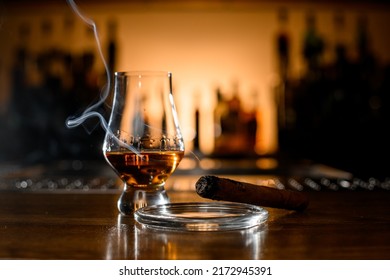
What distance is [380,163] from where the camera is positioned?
2.54 metres

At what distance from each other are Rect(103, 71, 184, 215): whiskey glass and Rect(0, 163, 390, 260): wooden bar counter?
0.04m

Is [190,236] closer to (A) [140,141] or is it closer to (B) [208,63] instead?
(A) [140,141]

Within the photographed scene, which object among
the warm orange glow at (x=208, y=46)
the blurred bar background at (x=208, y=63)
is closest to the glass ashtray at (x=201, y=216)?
the blurred bar background at (x=208, y=63)

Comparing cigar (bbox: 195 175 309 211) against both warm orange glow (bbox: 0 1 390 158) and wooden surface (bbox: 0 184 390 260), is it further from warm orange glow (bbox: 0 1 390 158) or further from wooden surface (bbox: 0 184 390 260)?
warm orange glow (bbox: 0 1 390 158)

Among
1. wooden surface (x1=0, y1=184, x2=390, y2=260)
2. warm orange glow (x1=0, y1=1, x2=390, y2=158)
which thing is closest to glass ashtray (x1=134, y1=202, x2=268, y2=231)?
wooden surface (x1=0, y1=184, x2=390, y2=260)

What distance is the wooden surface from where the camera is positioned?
496mm

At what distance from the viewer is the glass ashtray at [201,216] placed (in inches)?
23.4

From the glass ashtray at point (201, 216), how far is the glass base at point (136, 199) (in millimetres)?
58

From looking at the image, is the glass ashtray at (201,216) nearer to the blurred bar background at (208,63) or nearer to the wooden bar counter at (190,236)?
the wooden bar counter at (190,236)

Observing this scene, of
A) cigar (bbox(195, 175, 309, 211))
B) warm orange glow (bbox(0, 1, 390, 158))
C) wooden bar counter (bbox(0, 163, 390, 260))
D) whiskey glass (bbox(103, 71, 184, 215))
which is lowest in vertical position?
wooden bar counter (bbox(0, 163, 390, 260))

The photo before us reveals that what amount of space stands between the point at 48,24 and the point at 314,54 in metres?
1.40

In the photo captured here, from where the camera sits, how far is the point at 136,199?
0.74m
